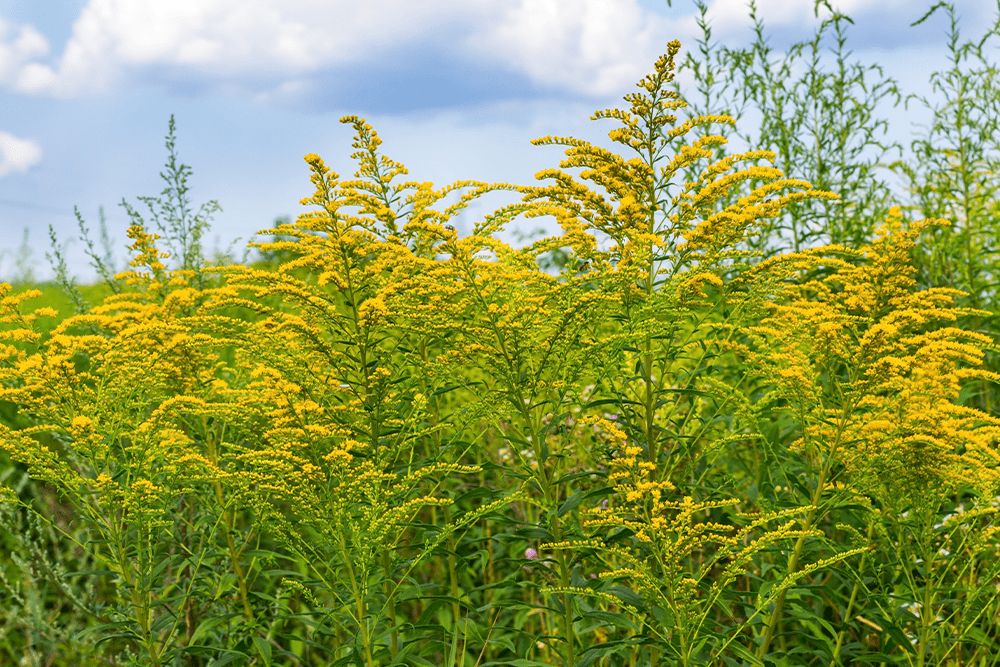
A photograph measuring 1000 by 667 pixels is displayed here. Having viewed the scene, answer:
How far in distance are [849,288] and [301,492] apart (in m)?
2.86

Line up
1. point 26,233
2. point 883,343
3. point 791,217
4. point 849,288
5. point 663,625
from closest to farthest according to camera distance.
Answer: point 663,625, point 883,343, point 849,288, point 791,217, point 26,233

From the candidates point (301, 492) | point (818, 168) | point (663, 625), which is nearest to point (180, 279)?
point (301, 492)

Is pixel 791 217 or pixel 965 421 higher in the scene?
pixel 791 217

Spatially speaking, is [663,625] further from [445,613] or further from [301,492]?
[301,492]

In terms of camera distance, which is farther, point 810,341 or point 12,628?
point 12,628

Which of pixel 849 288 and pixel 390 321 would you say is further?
pixel 849 288

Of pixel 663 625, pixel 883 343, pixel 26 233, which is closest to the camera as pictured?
pixel 663 625

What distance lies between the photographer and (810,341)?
385 centimetres

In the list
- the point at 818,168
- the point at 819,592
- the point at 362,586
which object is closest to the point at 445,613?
the point at 362,586

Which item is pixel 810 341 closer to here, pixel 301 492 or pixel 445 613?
pixel 445 613

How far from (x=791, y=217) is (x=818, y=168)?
49 cm

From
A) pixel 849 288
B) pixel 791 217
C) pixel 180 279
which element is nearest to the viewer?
pixel 849 288

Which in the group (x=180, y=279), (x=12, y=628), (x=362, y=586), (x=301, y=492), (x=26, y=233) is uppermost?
(x=26, y=233)

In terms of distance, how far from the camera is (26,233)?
1092 centimetres
